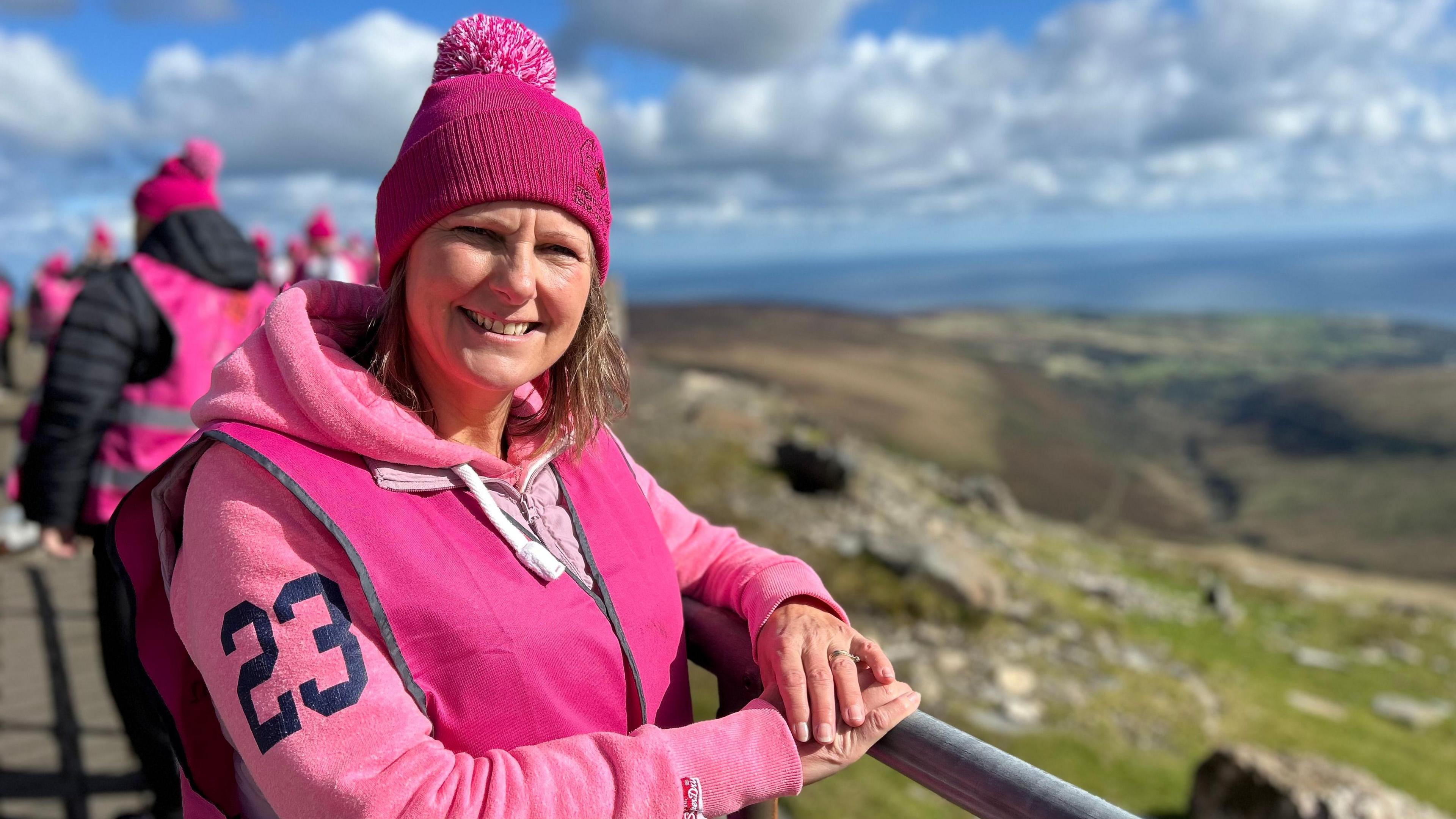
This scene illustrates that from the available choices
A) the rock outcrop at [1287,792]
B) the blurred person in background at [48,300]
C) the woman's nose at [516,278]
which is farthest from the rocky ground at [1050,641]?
the blurred person in background at [48,300]

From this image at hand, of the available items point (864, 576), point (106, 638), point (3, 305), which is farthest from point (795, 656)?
point (3, 305)

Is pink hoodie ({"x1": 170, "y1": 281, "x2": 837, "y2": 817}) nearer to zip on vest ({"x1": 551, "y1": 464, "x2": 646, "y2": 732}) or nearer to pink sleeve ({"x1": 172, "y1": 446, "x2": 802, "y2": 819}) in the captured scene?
pink sleeve ({"x1": 172, "y1": 446, "x2": 802, "y2": 819})

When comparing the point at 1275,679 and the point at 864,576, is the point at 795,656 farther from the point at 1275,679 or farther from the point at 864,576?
the point at 1275,679

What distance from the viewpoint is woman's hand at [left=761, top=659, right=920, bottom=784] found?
1722 millimetres

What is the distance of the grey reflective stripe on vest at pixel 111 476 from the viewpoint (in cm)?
360

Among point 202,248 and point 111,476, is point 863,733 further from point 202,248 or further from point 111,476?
point 202,248

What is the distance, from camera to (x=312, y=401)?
1630mm

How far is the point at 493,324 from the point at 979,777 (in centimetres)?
118

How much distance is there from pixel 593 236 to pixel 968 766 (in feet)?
4.09

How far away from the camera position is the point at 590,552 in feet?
6.31

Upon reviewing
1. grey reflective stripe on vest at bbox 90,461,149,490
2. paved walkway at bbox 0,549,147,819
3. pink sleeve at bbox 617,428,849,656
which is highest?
pink sleeve at bbox 617,428,849,656

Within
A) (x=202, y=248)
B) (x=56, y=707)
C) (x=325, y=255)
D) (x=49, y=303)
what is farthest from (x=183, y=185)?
(x=49, y=303)

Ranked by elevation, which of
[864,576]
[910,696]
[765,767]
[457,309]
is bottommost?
[864,576]

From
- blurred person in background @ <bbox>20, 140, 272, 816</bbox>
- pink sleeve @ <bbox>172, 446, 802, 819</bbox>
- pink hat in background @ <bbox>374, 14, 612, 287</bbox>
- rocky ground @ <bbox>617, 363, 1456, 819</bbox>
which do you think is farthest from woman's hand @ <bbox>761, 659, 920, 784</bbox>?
rocky ground @ <bbox>617, 363, 1456, 819</bbox>
